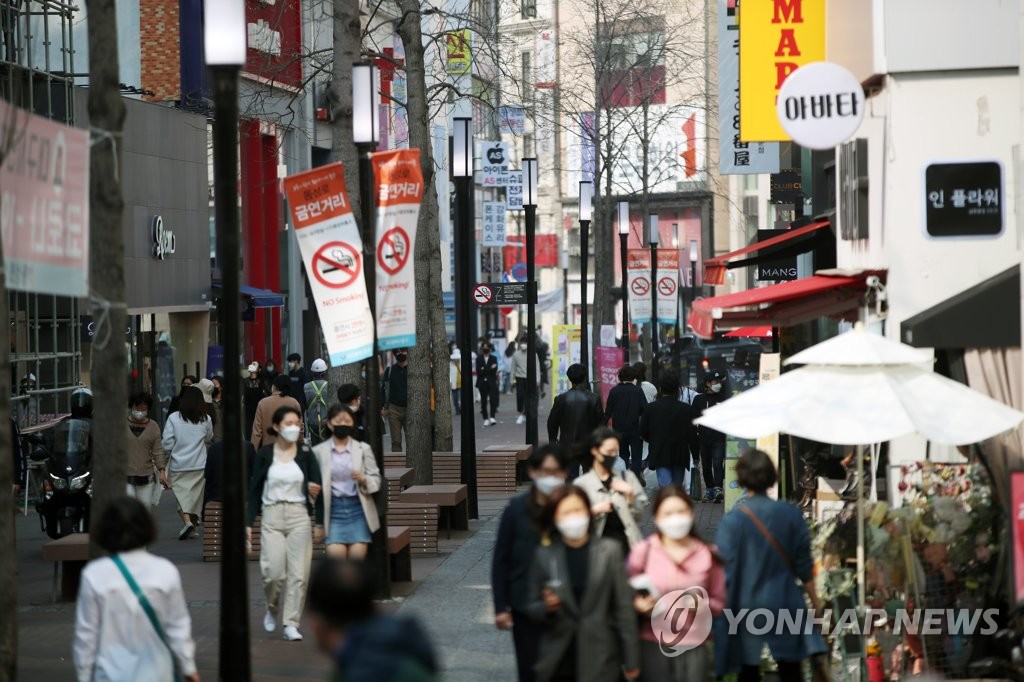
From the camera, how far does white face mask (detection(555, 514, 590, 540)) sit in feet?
27.3

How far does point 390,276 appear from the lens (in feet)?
49.0

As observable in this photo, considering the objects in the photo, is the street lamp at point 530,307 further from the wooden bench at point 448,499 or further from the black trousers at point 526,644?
the black trousers at point 526,644

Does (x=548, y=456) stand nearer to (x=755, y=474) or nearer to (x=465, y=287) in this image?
(x=755, y=474)

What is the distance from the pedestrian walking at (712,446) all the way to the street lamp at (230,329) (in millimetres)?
12488

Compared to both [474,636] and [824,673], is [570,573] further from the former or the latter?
[474,636]

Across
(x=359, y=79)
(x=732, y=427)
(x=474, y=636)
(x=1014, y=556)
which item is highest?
(x=359, y=79)

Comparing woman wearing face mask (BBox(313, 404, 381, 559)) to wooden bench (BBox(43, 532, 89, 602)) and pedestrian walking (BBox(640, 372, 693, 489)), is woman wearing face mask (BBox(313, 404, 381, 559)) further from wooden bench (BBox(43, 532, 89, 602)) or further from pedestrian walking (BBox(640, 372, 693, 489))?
pedestrian walking (BBox(640, 372, 693, 489))

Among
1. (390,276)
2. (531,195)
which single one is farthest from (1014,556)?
(531,195)

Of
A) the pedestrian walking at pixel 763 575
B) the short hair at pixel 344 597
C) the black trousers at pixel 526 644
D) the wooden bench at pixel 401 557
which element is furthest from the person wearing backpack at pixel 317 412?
the short hair at pixel 344 597

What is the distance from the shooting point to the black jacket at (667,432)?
18953mm

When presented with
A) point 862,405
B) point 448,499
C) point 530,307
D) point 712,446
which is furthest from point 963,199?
point 530,307

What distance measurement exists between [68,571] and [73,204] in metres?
7.43

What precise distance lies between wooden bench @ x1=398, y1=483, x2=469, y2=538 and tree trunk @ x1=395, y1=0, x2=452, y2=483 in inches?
102

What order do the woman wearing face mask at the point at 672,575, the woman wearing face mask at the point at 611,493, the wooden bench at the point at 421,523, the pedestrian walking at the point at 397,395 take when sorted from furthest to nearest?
the pedestrian walking at the point at 397,395 → the wooden bench at the point at 421,523 → the woman wearing face mask at the point at 611,493 → the woman wearing face mask at the point at 672,575
